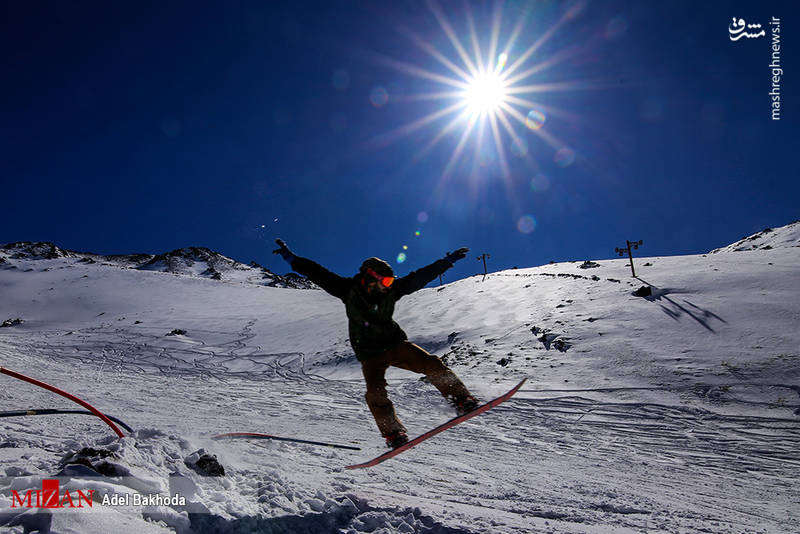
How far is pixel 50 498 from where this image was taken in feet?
6.91

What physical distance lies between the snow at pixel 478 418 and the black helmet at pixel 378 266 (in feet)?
6.98

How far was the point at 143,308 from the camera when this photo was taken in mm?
32188

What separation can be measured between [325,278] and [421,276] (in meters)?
1.14

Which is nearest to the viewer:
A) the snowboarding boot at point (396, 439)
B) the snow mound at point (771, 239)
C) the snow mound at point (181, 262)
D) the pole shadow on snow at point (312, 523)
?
the pole shadow on snow at point (312, 523)

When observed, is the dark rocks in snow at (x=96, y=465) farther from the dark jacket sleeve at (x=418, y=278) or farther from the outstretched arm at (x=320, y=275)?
the dark jacket sleeve at (x=418, y=278)

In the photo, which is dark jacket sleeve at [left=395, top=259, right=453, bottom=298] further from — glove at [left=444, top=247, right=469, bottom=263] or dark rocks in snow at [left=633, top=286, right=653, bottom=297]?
dark rocks in snow at [left=633, top=286, right=653, bottom=297]

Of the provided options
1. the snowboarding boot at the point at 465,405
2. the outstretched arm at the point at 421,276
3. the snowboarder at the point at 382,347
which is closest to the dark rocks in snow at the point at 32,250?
the snowboarder at the point at 382,347

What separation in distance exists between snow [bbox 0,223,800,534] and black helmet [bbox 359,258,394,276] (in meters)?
2.13

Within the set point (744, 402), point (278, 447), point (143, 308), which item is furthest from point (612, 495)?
point (143, 308)

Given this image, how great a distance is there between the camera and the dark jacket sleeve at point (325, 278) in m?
4.43

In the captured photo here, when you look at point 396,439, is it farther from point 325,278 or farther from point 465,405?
point 325,278

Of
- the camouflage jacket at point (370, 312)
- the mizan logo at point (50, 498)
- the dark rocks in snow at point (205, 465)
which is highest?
the camouflage jacket at point (370, 312)

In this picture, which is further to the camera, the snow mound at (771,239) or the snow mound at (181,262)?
the snow mound at (181,262)

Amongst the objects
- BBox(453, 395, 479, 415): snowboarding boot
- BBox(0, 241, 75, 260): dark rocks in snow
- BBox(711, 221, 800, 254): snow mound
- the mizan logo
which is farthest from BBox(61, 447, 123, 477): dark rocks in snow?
BBox(0, 241, 75, 260): dark rocks in snow
